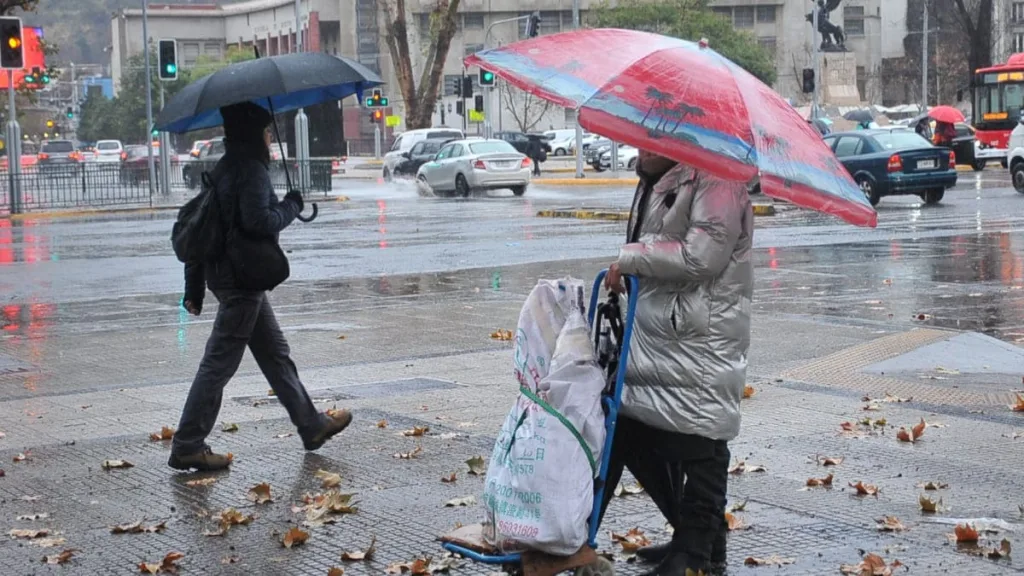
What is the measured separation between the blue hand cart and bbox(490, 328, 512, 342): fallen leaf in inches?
251

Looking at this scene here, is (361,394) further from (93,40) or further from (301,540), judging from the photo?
(93,40)

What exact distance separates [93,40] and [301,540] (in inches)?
7145

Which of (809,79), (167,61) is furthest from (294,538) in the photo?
(809,79)

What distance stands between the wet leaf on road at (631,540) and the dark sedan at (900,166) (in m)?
24.2

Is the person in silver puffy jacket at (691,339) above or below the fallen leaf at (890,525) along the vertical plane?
above

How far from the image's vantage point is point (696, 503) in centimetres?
523

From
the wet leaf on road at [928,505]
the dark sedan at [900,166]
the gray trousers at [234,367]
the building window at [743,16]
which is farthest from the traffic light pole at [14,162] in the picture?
the building window at [743,16]

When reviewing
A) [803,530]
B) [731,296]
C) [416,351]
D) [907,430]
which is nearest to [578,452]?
[731,296]

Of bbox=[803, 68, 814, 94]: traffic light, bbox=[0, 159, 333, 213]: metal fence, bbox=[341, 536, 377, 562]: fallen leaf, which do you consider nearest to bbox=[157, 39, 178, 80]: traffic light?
bbox=[0, 159, 333, 213]: metal fence

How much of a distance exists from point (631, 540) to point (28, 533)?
7.98ft

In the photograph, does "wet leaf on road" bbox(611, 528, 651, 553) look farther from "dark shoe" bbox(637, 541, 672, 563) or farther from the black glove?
the black glove

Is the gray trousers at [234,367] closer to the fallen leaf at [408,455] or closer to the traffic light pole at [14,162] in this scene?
the fallen leaf at [408,455]

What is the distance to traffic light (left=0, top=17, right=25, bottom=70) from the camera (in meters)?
29.9

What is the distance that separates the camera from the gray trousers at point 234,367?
23.9 feet
